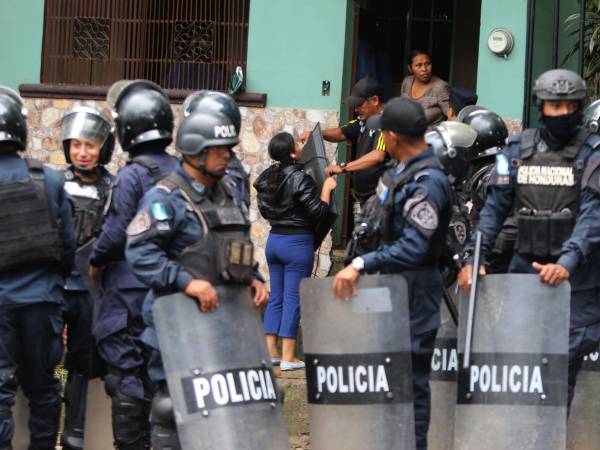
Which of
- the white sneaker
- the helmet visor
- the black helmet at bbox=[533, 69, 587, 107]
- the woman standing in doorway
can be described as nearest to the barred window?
the woman standing in doorway

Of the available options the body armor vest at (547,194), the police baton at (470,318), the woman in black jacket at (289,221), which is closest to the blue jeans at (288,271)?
the woman in black jacket at (289,221)

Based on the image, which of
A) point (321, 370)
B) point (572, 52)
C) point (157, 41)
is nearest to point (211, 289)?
point (321, 370)

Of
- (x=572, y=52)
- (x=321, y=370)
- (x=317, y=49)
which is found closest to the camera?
(x=321, y=370)

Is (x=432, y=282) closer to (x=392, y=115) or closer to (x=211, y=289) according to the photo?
(x=392, y=115)

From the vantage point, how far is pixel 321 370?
673 cm

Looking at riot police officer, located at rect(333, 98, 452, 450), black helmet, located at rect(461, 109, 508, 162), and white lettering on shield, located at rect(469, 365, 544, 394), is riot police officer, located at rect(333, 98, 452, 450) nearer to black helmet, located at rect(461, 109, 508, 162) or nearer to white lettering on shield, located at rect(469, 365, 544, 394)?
white lettering on shield, located at rect(469, 365, 544, 394)

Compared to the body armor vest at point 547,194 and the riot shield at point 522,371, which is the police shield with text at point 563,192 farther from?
the riot shield at point 522,371

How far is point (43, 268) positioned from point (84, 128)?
1036 millimetres

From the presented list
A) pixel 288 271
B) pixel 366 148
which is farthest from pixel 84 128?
pixel 366 148

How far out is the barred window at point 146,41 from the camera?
41.6ft

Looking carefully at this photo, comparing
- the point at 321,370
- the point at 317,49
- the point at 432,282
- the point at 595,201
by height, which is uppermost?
the point at 317,49

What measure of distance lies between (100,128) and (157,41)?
17.4 feet

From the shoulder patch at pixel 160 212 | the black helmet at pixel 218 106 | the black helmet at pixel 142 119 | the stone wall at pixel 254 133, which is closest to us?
the shoulder patch at pixel 160 212

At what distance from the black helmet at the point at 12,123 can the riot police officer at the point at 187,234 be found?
0.92m
